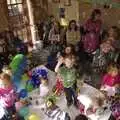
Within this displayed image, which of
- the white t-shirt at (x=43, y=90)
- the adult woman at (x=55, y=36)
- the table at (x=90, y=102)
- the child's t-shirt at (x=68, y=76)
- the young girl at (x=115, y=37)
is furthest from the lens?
the adult woman at (x=55, y=36)

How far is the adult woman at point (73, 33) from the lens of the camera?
549 cm

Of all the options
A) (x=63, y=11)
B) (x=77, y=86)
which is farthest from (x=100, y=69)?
(x=63, y=11)

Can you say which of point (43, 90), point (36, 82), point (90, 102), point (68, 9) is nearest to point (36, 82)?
point (36, 82)

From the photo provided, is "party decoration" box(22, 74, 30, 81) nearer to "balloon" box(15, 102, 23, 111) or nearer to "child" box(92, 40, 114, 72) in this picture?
"balloon" box(15, 102, 23, 111)

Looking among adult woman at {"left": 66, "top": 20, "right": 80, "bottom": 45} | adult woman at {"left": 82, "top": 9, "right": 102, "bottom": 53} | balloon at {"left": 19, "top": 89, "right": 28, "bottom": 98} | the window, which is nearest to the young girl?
adult woman at {"left": 82, "top": 9, "right": 102, "bottom": 53}

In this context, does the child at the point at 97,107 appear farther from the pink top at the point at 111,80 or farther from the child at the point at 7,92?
the child at the point at 7,92

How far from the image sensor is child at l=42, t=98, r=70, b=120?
3.80 m

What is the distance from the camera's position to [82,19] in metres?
5.94

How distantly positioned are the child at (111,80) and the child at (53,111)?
721 mm

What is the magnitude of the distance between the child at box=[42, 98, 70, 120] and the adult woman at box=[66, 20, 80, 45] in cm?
170

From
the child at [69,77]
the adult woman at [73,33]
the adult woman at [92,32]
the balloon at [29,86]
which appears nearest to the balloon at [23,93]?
the balloon at [29,86]

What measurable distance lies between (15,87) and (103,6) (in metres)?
2.28

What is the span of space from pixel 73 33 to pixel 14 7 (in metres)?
1.43

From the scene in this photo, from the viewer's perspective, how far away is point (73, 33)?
18.1ft
